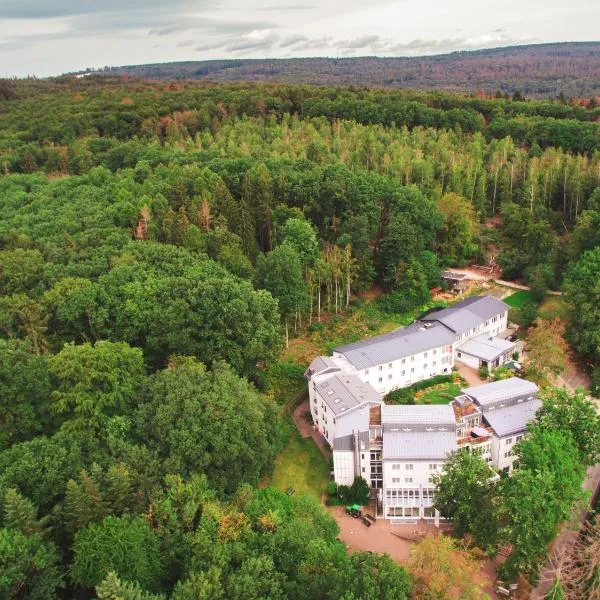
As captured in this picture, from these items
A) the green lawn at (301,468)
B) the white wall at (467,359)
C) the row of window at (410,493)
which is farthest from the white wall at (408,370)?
the row of window at (410,493)

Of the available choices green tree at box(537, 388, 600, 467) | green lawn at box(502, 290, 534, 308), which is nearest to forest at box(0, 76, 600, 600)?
green lawn at box(502, 290, 534, 308)

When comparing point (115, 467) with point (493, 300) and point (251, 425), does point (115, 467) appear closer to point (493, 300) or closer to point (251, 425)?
point (251, 425)

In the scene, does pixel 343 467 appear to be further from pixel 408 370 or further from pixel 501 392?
pixel 408 370

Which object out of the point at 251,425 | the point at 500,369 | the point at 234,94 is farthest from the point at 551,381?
the point at 234,94

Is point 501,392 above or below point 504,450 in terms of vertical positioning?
above

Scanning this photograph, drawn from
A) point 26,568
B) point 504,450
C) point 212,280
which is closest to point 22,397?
point 26,568

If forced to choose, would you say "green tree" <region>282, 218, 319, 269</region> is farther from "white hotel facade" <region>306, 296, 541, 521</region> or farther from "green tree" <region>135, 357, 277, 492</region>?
"green tree" <region>135, 357, 277, 492</region>

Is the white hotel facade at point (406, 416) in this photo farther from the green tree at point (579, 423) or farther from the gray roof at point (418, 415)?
the green tree at point (579, 423)
